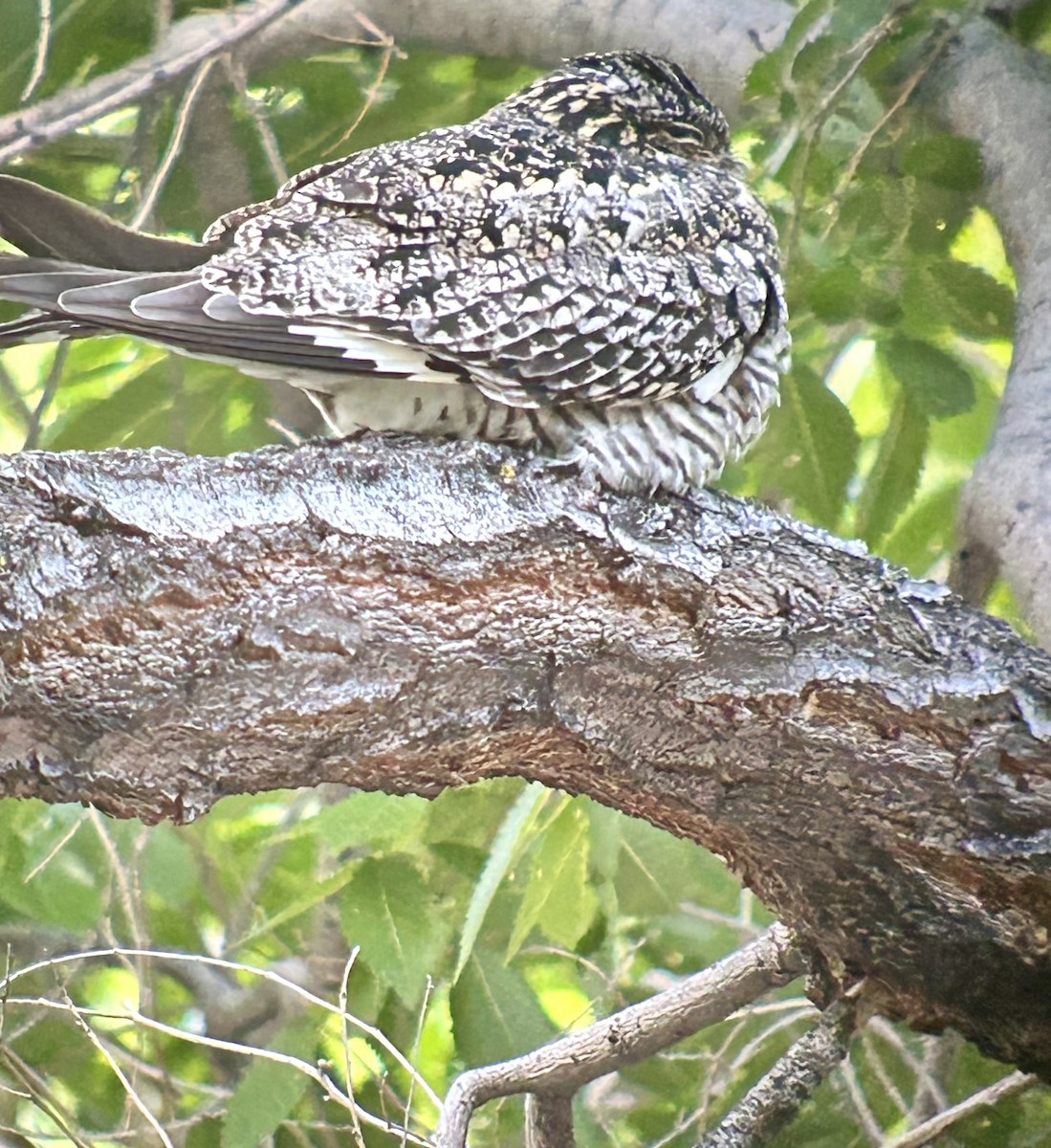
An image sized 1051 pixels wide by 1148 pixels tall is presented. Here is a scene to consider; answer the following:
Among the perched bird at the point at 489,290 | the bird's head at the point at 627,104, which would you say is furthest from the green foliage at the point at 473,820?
the perched bird at the point at 489,290

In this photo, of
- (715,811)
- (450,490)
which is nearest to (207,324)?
(450,490)

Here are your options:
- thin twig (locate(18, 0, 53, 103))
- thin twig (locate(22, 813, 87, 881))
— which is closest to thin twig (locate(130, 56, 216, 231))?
thin twig (locate(18, 0, 53, 103))

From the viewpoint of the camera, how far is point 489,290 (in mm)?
1104

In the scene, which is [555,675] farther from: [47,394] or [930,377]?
[47,394]

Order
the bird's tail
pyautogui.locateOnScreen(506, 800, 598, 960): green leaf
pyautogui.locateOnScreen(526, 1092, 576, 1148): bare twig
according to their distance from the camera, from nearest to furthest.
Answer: the bird's tail, pyautogui.locateOnScreen(526, 1092, 576, 1148): bare twig, pyautogui.locateOnScreen(506, 800, 598, 960): green leaf

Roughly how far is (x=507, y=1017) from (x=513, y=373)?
736mm

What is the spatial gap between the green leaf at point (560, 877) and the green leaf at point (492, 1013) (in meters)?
0.09

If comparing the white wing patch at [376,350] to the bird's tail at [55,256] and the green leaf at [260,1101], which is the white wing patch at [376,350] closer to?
the bird's tail at [55,256]

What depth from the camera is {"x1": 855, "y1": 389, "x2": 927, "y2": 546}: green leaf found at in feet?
5.03

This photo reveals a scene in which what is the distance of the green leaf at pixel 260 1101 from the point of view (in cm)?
138

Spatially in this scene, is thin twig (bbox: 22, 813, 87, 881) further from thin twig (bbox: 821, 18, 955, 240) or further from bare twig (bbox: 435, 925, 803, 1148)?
thin twig (bbox: 821, 18, 955, 240)

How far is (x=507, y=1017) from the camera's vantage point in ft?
4.76

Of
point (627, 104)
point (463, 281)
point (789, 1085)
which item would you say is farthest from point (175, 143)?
→ point (789, 1085)

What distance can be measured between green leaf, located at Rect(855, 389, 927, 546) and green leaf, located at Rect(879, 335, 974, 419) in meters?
0.04
